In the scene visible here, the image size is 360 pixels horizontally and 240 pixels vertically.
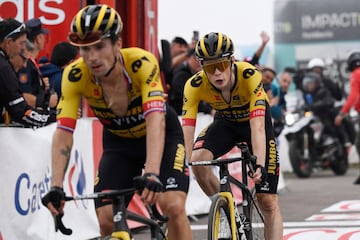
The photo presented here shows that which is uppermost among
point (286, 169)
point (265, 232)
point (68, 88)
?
point (68, 88)

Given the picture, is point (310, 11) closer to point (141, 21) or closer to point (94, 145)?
point (141, 21)

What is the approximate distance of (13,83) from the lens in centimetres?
892

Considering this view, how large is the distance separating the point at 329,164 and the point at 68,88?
1390 cm

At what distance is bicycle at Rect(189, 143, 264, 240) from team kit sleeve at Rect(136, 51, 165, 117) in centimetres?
139

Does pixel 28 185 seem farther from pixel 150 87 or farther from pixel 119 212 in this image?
pixel 119 212

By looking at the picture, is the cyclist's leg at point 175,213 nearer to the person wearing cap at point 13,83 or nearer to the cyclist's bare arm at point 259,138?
the cyclist's bare arm at point 259,138

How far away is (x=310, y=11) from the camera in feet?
121

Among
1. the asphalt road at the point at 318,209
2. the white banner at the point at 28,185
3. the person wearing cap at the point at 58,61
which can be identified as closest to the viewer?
the white banner at the point at 28,185

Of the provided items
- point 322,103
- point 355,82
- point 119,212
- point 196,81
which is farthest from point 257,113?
point 322,103

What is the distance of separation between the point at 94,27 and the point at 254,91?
8.62ft

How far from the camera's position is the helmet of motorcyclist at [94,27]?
19.4 ft

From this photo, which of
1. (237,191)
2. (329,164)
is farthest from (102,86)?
(329,164)

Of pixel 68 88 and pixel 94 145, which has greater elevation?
pixel 68 88

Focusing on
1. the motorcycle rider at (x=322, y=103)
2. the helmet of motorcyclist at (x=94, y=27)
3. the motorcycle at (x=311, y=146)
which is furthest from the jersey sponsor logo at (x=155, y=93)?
the motorcycle rider at (x=322, y=103)
